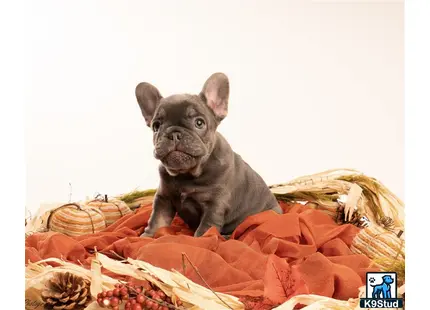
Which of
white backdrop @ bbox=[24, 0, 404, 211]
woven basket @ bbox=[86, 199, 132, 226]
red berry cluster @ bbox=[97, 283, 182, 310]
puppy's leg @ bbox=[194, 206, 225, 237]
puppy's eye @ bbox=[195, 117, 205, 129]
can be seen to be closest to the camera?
red berry cluster @ bbox=[97, 283, 182, 310]

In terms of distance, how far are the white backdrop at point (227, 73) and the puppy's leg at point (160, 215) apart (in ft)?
0.53

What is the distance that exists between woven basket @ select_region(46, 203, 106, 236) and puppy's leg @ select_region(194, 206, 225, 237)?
0.45 metres

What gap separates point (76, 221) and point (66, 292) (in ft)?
2.57

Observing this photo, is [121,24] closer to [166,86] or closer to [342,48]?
[166,86]

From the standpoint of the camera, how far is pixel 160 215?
2363mm

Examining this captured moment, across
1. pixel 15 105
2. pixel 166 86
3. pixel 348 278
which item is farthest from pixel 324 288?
pixel 15 105

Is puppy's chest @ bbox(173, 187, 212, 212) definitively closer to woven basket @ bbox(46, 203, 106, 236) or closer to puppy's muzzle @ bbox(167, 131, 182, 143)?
puppy's muzzle @ bbox(167, 131, 182, 143)

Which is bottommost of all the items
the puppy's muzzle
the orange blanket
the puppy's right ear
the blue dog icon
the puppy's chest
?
the blue dog icon

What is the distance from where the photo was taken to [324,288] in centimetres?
185

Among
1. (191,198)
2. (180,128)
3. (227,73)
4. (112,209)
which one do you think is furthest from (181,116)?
(112,209)

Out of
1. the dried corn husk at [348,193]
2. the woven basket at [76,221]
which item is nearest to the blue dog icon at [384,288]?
the dried corn husk at [348,193]

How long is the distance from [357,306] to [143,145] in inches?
32.4

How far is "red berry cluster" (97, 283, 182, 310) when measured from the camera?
1.67m

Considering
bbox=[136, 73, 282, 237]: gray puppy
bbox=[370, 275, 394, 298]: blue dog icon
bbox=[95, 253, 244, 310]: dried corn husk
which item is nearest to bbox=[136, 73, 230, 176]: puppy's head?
bbox=[136, 73, 282, 237]: gray puppy
